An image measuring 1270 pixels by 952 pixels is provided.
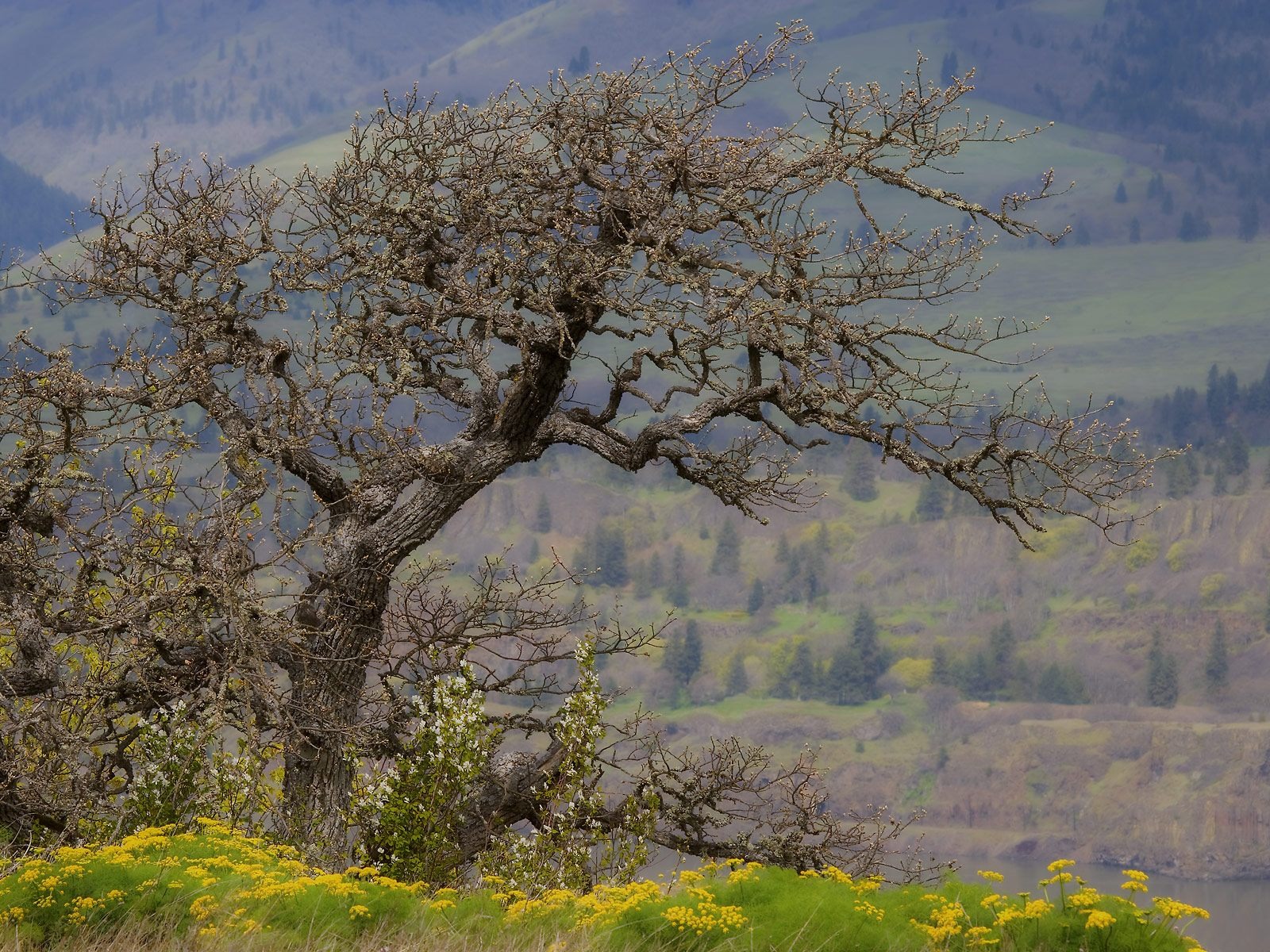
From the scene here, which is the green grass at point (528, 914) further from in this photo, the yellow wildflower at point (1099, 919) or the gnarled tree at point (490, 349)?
the gnarled tree at point (490, 349)

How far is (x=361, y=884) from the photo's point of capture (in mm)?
10344

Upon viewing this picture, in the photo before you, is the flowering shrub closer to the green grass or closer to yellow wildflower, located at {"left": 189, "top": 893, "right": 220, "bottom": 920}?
the green grass

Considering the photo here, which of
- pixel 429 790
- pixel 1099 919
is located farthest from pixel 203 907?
pixel 1099 919

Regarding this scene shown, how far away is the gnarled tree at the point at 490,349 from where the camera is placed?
541 inches

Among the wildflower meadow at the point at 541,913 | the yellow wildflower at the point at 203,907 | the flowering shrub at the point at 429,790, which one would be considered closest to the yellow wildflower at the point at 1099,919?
the wildflower meadow at the point at 541,913

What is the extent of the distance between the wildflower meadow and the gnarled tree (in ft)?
9.41

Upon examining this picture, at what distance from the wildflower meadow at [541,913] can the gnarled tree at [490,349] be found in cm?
287

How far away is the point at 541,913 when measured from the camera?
33.5 feet

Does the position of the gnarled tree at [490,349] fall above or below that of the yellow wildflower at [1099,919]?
above

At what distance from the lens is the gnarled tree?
13750 mm

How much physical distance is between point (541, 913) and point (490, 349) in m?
6.82

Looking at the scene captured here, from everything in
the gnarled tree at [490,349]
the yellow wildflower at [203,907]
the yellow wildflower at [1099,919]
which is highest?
the gnarled tree at [490,349]

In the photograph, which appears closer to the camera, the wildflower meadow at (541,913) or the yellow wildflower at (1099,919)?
the yellow wildflower at (1099,919)

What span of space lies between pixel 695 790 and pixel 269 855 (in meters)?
7.06
